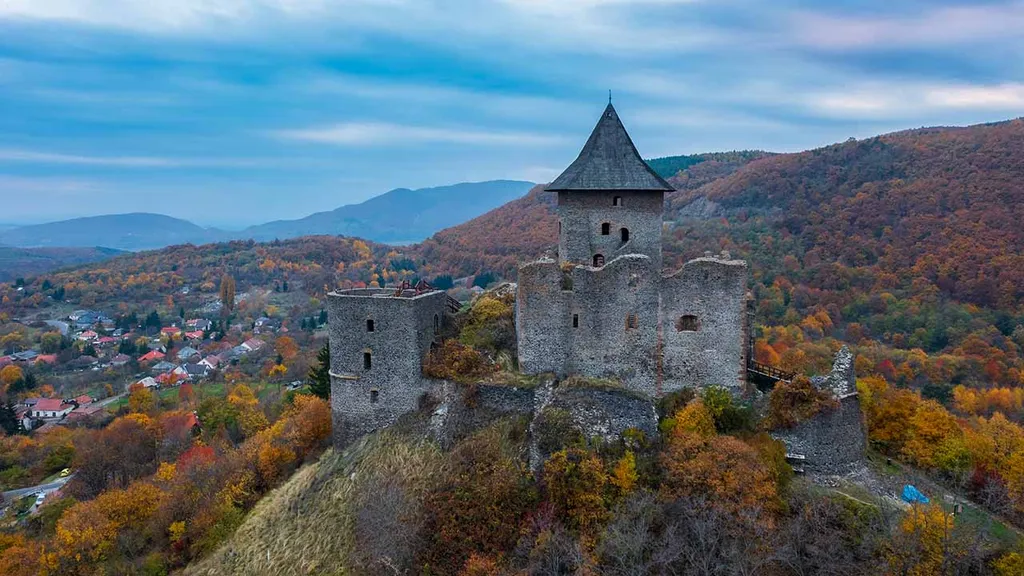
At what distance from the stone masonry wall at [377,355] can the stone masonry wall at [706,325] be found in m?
9.23

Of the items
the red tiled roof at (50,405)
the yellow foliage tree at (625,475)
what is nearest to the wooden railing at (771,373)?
the yellow foliage tree at (625,475)

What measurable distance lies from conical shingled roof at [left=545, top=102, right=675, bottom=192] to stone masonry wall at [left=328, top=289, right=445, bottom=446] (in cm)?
730

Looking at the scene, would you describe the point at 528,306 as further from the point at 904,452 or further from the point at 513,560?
the point at 904,452

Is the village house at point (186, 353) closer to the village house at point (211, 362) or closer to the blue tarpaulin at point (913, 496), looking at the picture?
the village house at point (211, 362)

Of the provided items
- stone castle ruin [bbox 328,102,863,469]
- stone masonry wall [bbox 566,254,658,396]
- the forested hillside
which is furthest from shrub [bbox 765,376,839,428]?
the forested hillside

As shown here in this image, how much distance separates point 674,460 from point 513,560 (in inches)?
229

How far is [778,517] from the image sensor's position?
747 inches

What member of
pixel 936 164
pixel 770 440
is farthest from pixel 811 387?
pixel 936 164

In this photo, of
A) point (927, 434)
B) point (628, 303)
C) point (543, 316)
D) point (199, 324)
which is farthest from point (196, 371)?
point (927, 434)

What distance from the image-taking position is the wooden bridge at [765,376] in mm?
Answer: 22984

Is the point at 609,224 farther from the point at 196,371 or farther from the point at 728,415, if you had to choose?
the point at 196,371

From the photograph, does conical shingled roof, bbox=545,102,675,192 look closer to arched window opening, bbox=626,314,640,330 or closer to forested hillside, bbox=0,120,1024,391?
arched window opening, bbox=626,314,640,330

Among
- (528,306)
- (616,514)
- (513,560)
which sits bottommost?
(513,560)

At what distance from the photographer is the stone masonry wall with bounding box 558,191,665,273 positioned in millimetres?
24547
